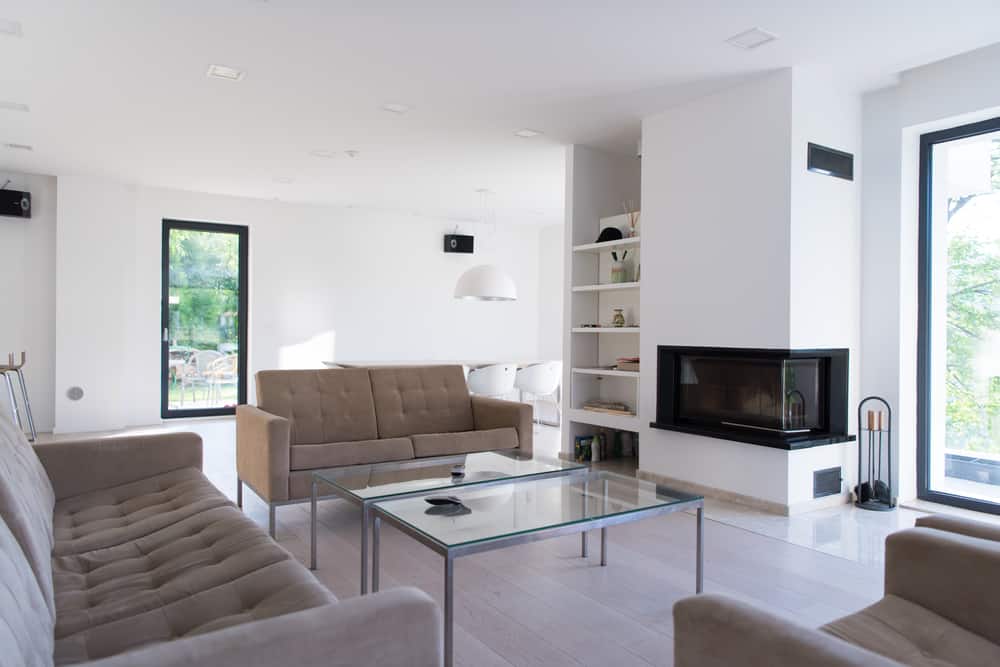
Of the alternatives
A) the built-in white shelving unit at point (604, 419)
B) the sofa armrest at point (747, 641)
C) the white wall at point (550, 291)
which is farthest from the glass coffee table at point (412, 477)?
the white wall at point (550, 291)

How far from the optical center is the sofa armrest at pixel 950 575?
1551mm

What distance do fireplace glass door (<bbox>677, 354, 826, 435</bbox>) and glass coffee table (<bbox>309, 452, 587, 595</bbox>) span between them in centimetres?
162

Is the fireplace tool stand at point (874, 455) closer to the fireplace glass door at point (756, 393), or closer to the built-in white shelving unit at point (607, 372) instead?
the fireplace glass door at point (756, 393)

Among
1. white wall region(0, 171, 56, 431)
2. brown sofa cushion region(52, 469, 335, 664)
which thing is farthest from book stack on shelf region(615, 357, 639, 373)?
white wall region(0, 171, 56, 431)

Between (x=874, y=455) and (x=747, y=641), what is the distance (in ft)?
12.7

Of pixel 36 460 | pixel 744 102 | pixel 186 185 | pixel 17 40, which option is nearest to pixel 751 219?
pixel 744 102

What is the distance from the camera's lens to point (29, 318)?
22.9 feet

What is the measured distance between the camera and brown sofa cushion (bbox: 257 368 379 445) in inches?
163

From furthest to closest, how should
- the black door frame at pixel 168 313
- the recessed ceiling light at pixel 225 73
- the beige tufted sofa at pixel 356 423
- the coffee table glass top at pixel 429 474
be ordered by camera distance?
1. the black door frame at pixel 168 313
2. the recessed ceiling light at pixel 225 73
3. the beige tufted sofa at pixel 356 423
4. the coffee table glass top at pixel 429 474

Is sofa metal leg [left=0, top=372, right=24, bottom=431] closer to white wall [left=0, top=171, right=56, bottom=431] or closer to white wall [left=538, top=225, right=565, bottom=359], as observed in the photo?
white wall [left=0, top=171, right=56, bottom=431]

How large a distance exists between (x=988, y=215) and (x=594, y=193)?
2.81 meters

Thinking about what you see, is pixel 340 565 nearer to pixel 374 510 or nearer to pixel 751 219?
pixel 374 510

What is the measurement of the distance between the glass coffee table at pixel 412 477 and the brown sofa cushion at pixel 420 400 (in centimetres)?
105

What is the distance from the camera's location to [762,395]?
14.0ft
